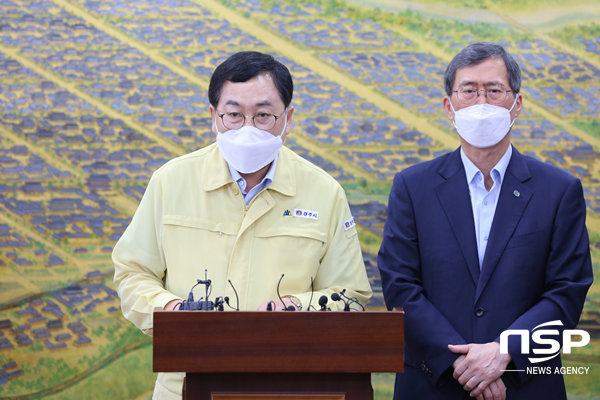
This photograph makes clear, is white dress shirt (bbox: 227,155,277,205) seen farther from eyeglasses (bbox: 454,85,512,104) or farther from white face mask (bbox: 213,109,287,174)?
eyeglasses (bbox: 454,85,512,104)

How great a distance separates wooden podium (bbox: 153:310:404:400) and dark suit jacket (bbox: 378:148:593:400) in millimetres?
530

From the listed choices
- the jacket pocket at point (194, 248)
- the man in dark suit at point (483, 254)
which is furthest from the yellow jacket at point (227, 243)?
the man in dark suit at point (483, 254)

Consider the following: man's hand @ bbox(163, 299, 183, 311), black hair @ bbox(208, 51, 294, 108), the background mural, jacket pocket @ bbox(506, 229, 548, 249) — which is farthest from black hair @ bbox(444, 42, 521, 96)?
the background mural

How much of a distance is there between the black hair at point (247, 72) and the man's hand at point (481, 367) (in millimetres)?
1015

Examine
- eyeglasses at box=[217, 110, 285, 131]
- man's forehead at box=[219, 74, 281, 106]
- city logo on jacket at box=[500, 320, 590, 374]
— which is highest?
man's forehead at box=[219, 74, 281, 106]

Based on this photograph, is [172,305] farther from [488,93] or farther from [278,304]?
[488,93]

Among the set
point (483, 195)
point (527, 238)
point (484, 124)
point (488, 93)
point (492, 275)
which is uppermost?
point (488, 93)

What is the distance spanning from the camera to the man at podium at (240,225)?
6.08 feet

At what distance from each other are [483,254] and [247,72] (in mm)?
973

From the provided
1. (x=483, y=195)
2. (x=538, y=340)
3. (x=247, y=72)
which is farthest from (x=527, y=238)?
(x=247, y=72)

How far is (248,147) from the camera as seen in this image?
6.09ft

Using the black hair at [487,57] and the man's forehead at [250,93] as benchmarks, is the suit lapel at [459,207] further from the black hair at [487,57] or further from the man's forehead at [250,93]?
the man's forehead at [250,93]

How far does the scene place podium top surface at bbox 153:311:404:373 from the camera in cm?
136

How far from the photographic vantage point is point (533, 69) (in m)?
3.80
